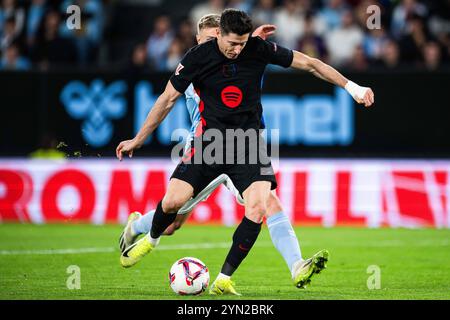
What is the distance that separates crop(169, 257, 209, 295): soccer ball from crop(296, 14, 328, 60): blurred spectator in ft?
28.9

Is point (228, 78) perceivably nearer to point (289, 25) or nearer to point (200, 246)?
point (200, 246)

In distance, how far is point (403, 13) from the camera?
1777cm

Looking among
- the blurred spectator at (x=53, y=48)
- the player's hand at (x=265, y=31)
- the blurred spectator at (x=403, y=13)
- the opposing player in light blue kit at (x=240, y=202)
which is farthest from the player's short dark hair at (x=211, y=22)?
the blurred spectator at (x=403, y=13)

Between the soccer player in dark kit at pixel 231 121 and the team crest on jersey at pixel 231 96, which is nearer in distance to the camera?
the soccer player in dark kit at pixel 231 121

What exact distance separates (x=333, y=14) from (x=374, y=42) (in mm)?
1064

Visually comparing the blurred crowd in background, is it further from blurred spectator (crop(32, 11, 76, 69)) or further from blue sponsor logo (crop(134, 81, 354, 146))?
blue sponsor logo (crop(134, 81, 354, 146))


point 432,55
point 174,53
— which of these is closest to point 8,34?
point 174,53

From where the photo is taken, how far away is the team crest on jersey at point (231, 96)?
28.6ft

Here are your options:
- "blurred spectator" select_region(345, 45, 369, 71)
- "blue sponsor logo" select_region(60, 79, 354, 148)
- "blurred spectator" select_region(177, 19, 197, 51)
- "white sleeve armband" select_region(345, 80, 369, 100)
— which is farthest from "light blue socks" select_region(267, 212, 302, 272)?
"blurred spectator" select_region(177, 19, 197, 51)

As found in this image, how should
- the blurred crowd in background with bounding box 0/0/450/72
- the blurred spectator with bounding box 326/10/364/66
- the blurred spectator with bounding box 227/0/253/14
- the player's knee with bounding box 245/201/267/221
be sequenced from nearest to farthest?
the player's knee with bounding box 245/201/267/221
the blurred crowd in background with bounding box 0/0/450/72
the blurred spectator with bounding box 326/10/364/66
the blurred spectator with bounding box 227/0/253/14

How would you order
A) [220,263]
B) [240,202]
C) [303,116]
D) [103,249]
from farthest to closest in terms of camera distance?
1. [303,116]
2. [103,249]
3. [220,263]
4. [240,202]

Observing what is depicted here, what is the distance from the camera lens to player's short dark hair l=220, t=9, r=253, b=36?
8344 mm

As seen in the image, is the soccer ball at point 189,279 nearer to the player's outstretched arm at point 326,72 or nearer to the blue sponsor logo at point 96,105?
the player's outstretched arm at point 326,72
